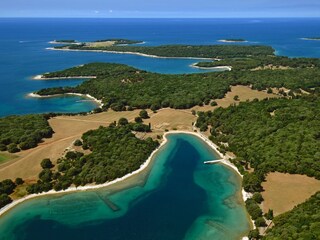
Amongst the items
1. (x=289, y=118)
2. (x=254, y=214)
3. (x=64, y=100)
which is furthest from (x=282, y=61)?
(x=254, y=214)

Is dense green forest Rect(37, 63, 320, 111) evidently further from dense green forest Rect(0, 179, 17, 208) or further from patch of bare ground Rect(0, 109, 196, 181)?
dense green forest Rect(0, 179, 17, 208)

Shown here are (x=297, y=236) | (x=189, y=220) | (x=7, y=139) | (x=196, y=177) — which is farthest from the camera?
(x=7, y=139)

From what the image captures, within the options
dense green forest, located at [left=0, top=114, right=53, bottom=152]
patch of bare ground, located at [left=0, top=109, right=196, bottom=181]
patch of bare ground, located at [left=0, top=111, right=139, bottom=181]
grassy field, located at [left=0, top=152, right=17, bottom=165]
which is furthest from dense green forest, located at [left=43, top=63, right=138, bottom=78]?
grassy field, located at [left=0, top=152, right=17, bottom=165]

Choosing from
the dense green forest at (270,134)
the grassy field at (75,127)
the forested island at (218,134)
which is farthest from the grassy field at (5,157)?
the dense green forest at (270,134)

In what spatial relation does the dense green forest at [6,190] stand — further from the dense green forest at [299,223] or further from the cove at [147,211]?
the dense green forest at [299,223]

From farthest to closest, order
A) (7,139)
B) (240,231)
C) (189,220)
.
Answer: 1. (7,139)
2. (189,220)
3. (240,231)

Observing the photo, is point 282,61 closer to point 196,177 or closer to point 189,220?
point 196,177
